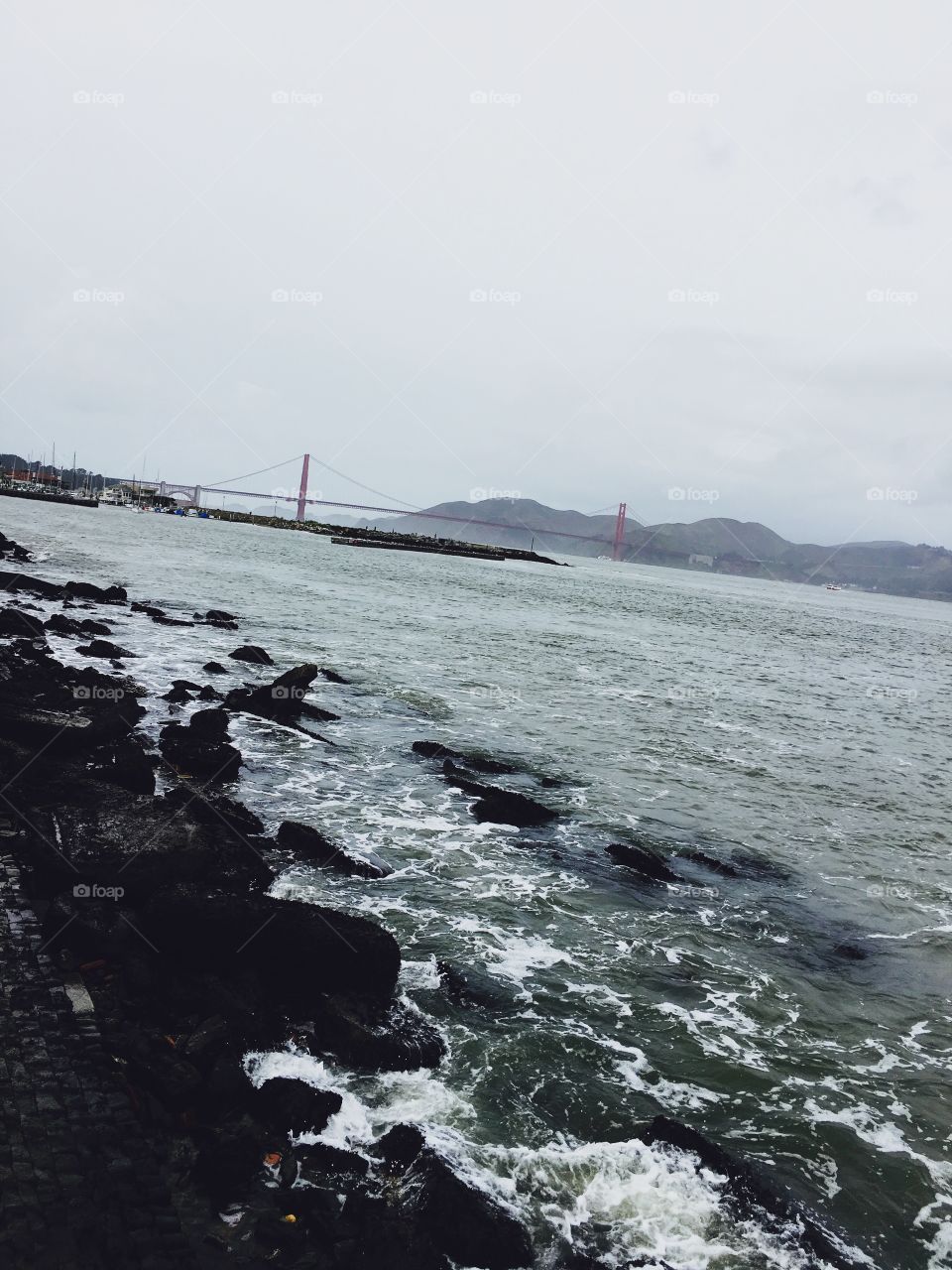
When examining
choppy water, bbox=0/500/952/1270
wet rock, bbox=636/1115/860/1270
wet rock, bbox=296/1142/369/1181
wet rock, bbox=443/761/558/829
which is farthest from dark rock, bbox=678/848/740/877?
wet rock, bbox=296/1142/369/1181

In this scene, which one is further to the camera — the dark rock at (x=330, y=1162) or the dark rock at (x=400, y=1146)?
the dark rock at (x=400, y=1146)

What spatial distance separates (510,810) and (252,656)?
1412 cm

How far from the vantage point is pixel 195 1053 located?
6.29 meters

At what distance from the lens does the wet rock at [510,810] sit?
13773 mm

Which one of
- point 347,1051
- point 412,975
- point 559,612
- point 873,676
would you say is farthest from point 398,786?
point 559,612

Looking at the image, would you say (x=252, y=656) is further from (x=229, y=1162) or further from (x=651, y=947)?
(x=229, y=1162)

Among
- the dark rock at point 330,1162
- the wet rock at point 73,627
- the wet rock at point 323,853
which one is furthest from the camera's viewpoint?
the wet rock at point 73,627

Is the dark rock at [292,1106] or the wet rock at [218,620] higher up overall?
A: the wet rock at [218,620]

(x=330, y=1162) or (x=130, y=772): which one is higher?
(x=130, y=772)

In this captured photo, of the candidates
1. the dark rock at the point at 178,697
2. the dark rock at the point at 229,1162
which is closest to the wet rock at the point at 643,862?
the dark rock at the point at 229,1162

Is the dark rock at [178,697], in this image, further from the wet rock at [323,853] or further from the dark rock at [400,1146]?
the dark rock at [400,1146]

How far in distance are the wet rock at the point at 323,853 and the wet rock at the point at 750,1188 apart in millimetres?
5279

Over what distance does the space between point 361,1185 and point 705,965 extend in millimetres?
5489

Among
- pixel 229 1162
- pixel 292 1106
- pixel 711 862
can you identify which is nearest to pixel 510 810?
pixel 711 862
